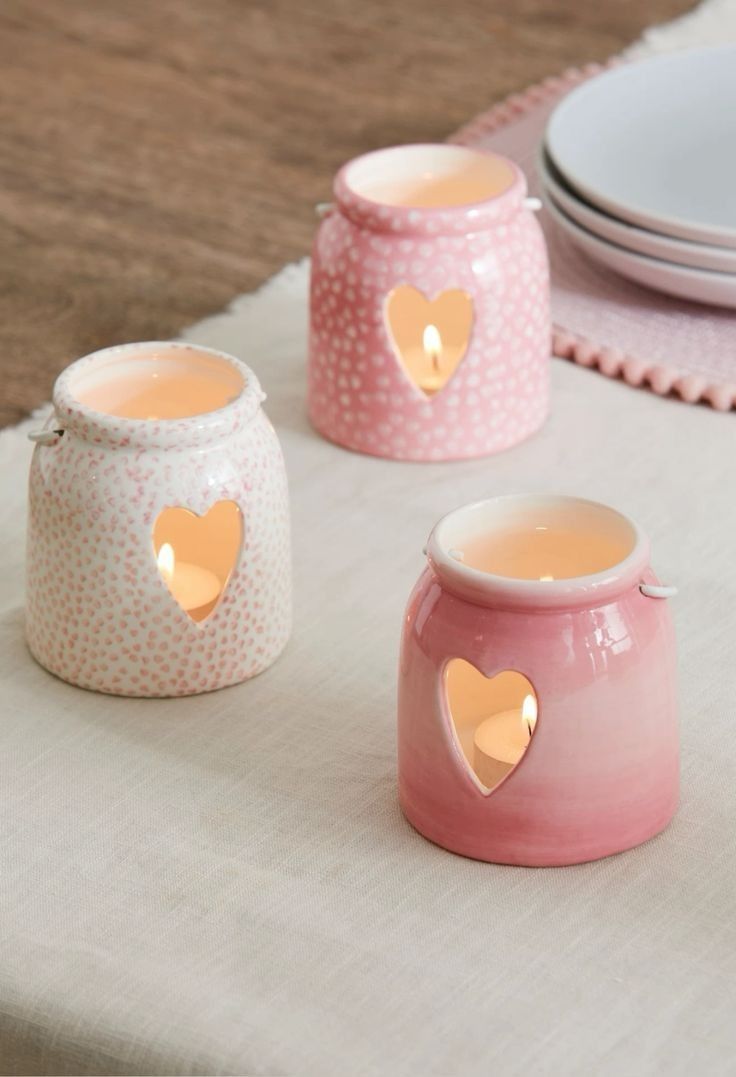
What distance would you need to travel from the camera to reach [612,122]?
3.72ft

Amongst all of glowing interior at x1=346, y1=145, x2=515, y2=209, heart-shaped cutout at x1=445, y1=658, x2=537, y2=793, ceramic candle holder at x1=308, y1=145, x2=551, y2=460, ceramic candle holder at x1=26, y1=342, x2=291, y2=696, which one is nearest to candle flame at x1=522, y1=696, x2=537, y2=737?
heart-shaped cutout at x1=445, y1=658, x2=537, y2=793

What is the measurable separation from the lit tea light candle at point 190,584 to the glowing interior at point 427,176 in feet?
0.98

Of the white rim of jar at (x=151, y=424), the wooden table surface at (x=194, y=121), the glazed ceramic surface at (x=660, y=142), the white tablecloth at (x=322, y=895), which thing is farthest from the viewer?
the wooden table surface at (x=194, y=121)

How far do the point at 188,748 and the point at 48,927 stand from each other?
0.12m

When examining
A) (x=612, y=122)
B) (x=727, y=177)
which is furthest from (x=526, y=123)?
(x=727, y=177)

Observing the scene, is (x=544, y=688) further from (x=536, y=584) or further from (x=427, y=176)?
(x=427, y=176)

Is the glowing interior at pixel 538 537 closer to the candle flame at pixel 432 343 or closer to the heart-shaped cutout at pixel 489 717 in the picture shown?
the heart-shaped cutout at pixel 489 717

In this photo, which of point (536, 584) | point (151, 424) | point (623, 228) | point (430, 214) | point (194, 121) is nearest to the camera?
point (536, 584)

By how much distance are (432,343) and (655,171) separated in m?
0.23

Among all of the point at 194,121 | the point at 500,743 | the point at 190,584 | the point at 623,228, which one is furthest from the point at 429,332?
the point at 194,121

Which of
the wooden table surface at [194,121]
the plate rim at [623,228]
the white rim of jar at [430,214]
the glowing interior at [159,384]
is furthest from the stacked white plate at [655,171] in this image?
the glowing interior at [159,384]

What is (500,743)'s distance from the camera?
65 cm

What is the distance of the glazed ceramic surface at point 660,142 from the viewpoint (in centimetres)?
102

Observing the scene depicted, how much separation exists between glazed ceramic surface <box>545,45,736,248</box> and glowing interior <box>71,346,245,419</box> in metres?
0.34
